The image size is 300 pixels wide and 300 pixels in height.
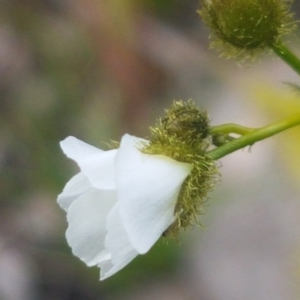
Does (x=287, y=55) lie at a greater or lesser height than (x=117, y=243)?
greater

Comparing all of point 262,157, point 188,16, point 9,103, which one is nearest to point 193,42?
point 188,16

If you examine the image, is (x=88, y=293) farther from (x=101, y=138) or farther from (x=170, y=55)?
(x=170, y=55)

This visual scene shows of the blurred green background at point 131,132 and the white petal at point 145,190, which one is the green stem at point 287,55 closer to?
the white petal at point 145,190

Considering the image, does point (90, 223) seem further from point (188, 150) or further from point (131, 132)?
point (131, 132)

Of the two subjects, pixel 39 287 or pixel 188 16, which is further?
pixel 188 16

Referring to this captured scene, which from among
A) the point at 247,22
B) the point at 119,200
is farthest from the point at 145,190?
the point at 247,22

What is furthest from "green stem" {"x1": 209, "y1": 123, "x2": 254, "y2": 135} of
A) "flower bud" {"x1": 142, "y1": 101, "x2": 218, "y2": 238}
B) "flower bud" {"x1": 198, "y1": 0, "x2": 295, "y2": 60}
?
"flower bud" {"x1": 198, "y1": 0, "x2": 295, "y2": 60}

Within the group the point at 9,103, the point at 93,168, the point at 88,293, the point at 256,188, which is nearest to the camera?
the point at 93,168
